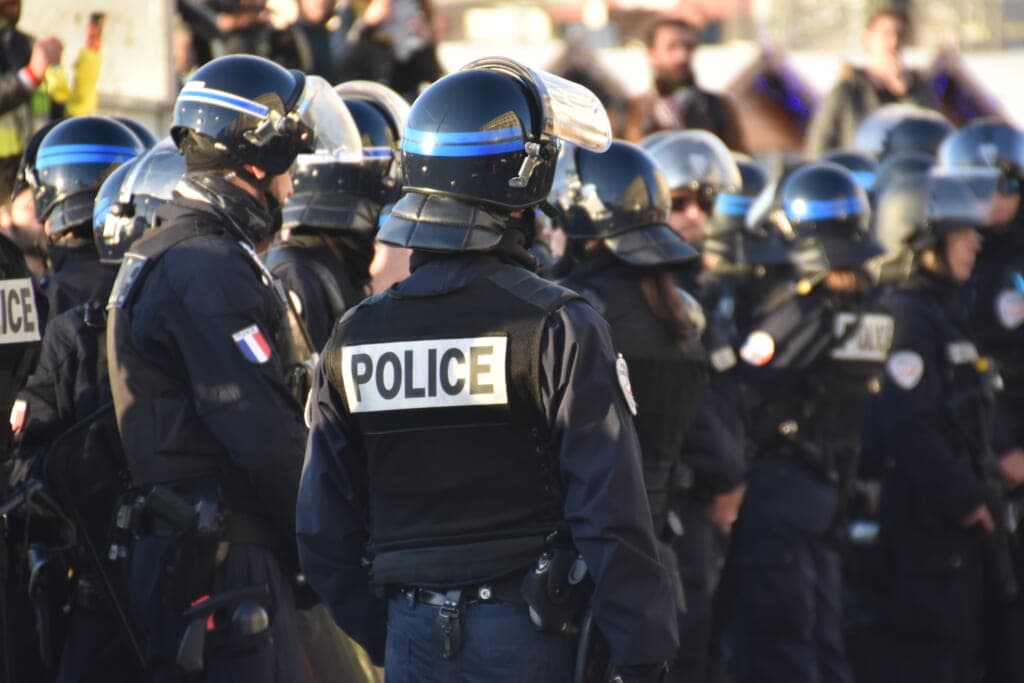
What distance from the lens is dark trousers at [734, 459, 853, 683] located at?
23.7 feet

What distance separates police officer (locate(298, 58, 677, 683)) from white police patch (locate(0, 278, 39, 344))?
0.98 metres

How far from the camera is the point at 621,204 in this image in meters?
5.77

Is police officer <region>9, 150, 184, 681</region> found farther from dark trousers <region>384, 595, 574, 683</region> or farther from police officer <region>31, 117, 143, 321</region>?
dark trousers <region>384, 595, 574, 683</region>

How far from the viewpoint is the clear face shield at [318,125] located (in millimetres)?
4922

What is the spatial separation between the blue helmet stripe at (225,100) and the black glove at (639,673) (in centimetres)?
206

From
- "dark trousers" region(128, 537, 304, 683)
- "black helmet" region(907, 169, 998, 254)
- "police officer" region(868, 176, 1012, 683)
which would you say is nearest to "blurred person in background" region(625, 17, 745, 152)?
"black helmet" region(907, 169, 998, 254)

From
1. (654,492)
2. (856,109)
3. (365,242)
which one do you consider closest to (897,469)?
(654,492)

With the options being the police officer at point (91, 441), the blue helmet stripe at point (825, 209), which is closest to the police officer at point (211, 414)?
the police officer at point (91, 441)

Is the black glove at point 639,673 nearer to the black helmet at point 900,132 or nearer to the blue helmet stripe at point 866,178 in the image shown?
the blue helmet stripe at point 866,178

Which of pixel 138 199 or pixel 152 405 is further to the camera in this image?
pixel 138 199

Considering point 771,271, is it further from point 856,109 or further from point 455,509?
point 455,509

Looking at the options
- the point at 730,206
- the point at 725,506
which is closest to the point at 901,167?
the point at 730,206

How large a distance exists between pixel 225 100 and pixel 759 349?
3.01 meters

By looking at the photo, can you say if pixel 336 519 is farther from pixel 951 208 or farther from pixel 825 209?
pixel 951 208
